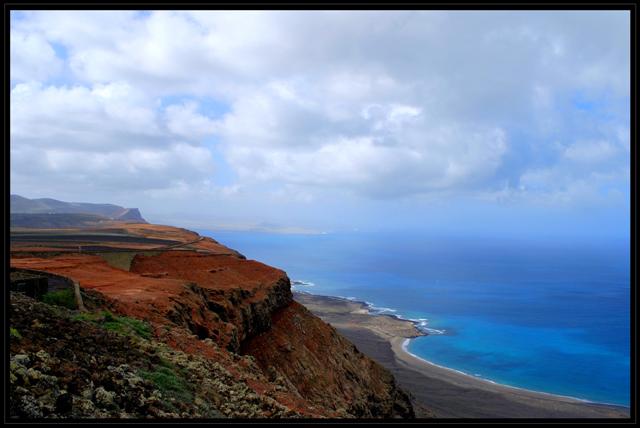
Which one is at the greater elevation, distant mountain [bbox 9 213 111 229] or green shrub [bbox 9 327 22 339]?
green shrub [bbox 9 327 22 339]

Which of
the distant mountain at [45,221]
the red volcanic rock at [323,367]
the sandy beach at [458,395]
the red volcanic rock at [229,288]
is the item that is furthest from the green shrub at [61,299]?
the distant mountain at [45,221]

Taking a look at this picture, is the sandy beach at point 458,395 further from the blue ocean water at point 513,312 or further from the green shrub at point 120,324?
the green shrub at point 120,324

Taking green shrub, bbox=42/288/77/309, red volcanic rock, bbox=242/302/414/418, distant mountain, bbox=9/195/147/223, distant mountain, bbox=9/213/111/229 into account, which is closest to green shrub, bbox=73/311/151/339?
green shrub, bbox=42/288/77/309

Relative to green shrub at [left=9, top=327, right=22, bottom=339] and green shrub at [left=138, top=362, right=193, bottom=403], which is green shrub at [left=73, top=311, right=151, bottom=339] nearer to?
green shrub at [left=138, top=362, right=193, bottom=403]

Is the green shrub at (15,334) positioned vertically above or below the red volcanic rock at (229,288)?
above

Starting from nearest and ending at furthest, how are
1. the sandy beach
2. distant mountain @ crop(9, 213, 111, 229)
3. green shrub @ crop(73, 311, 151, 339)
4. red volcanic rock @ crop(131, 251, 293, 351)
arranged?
green shrub @ crop(73, 311, 151, 339)
red volcanic rock @ crop(131, 251, 293, 351)
the sandy beach
distant mountain @ crop(9, 213, 111, 229)
